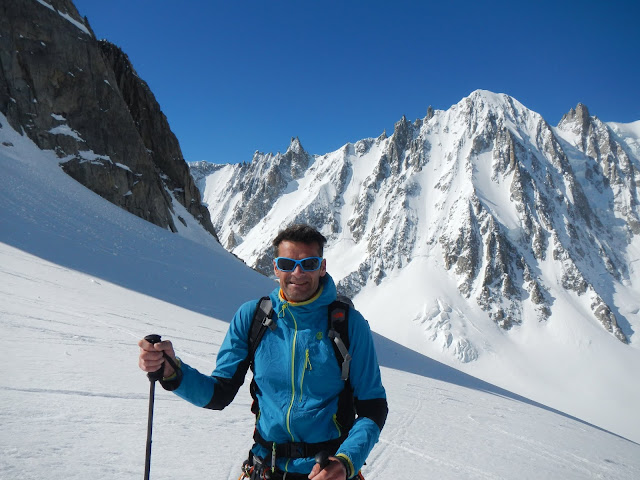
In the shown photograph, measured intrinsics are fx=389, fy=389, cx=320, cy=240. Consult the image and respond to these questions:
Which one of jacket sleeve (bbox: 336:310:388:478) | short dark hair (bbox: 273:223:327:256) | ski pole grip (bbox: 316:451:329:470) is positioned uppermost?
short dark hair (bbox: 273:223:327:256)

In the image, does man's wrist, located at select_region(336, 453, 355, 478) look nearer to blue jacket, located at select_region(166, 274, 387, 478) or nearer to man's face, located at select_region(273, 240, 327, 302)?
blue jacket, located at select_region(166, 274, 387, 478)

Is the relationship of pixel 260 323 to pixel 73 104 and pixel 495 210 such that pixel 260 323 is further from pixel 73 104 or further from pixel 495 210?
pixel 495 210

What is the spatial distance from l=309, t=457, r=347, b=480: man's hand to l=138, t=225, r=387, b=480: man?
0.68 feet

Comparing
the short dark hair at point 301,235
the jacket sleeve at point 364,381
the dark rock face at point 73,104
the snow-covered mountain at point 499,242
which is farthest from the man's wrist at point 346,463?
the snow-covered mountain at point 499,242

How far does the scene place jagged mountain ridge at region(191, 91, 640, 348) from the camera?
13975cm

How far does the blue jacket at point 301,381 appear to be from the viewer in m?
2.46

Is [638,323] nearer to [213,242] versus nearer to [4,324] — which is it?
[213,242]

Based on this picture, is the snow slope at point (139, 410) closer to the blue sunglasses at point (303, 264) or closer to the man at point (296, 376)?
the man at point (296, 376)

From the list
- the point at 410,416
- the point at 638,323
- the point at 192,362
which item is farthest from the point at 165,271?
the point at 638,323

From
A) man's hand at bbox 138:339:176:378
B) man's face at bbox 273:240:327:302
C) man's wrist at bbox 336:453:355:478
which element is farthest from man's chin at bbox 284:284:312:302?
man's wrist at bbox 336:453:355:478

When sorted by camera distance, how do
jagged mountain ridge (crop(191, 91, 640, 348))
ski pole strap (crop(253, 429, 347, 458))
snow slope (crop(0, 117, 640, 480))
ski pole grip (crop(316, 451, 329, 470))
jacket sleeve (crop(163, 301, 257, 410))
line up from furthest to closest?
1. jagged mountain ridge (crop(191, 91, 640, 348))
2. snow slope (crop(0, 117, 640, 480))
3. jacket sleeve (crop(163, 301, 257, 410))
4. ski pole strap (crop(253, 429, 347, 458))
5. ski pole grip (crop(316, 451, 329, 470))

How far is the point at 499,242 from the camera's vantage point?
140250 millimetres

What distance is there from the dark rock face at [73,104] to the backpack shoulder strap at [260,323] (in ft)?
115

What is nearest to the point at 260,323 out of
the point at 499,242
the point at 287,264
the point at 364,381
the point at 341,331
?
the point at 287,264
